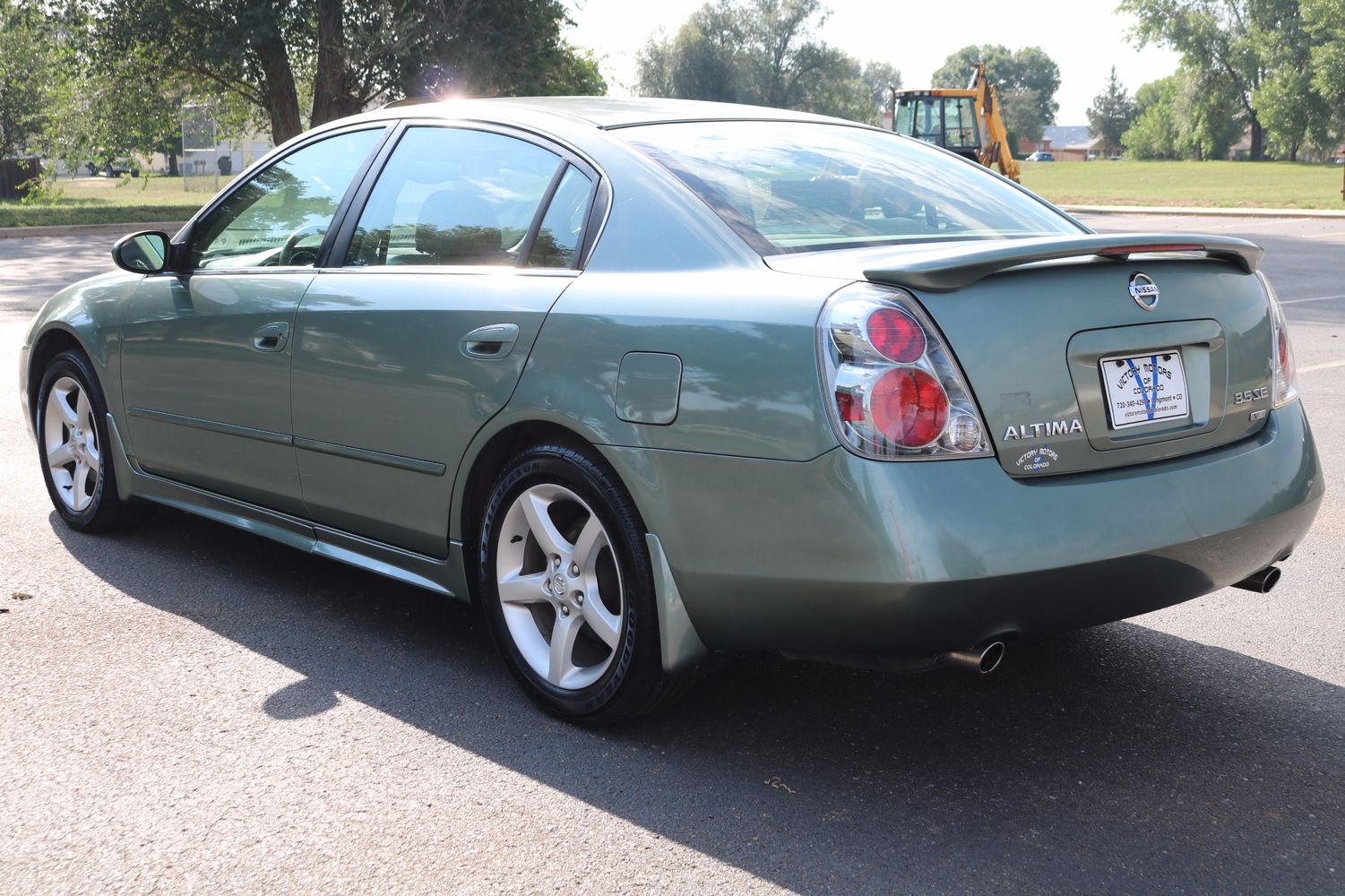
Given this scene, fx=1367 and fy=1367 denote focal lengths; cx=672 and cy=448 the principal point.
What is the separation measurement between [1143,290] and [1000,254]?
1.32 feet

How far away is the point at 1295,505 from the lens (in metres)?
3.24

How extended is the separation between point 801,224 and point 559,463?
2.73 ft

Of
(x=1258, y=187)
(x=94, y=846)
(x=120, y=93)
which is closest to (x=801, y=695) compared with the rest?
(x=94, y=846)

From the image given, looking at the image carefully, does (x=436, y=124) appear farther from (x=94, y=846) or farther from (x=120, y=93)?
(x=120, y=93)

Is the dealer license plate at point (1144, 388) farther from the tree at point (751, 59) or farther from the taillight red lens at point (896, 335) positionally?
the tree at point (751, 59)

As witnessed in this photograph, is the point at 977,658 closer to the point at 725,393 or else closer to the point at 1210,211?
the point at 725,393

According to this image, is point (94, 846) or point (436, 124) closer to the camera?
point (94, 846)

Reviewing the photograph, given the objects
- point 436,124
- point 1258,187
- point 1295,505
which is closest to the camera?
point 1295,505

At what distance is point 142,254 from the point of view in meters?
4.66

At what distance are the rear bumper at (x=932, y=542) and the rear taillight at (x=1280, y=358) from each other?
25cm

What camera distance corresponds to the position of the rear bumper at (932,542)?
2.72 meters

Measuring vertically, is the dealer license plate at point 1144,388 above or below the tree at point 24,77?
below

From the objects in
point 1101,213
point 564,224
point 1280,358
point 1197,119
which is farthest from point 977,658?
point 1197,119

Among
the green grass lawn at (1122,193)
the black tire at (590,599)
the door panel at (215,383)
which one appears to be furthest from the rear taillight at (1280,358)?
the green grass lawn at (1122,193)
